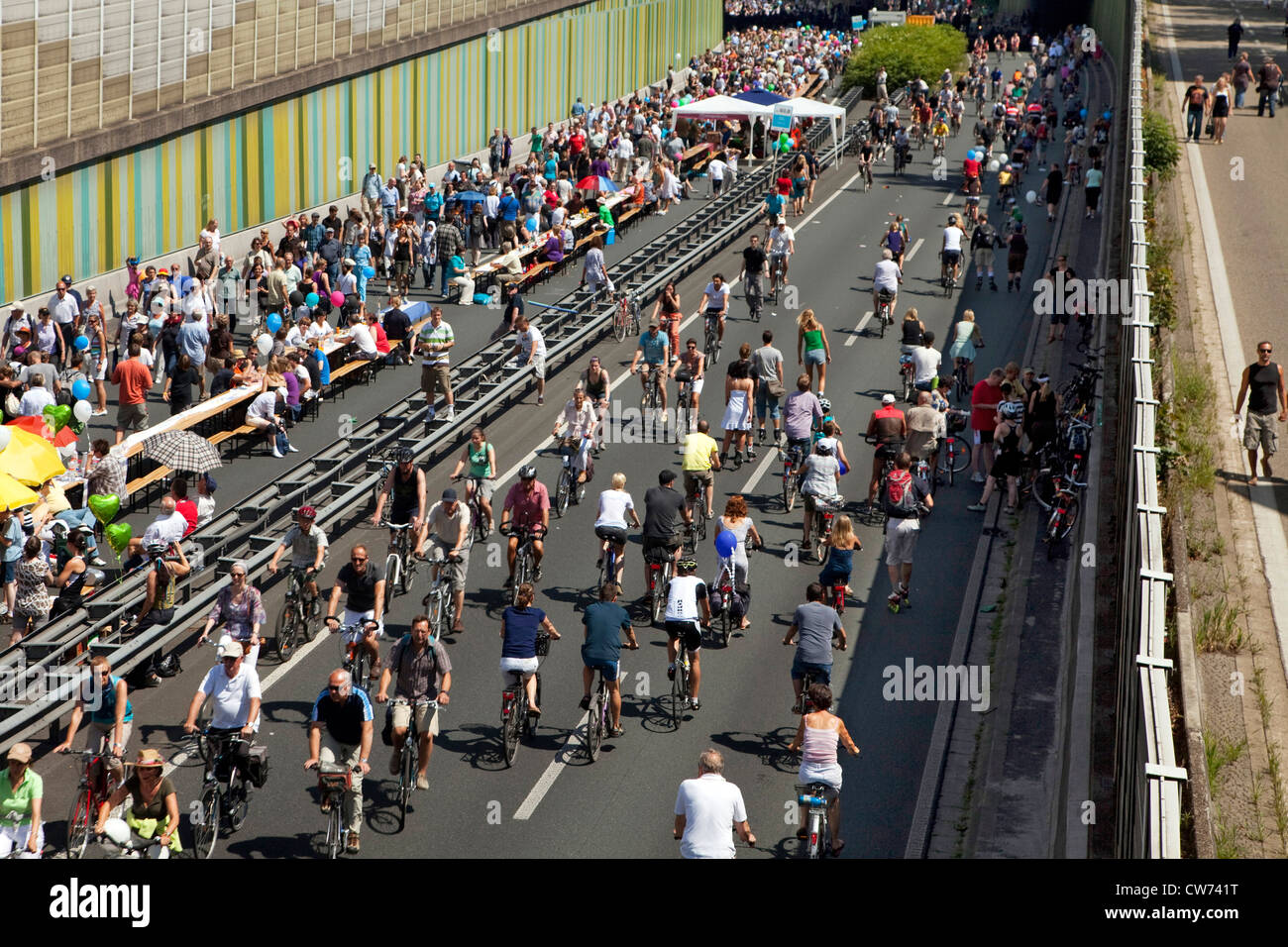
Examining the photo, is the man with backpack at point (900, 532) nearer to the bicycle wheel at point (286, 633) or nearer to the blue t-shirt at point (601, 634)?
the blue t-shirt at point (601, 634)

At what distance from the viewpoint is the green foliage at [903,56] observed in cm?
6194

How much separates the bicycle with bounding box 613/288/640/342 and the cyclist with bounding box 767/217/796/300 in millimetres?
3574

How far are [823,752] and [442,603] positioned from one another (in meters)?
5.75

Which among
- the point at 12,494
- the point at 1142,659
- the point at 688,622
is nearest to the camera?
the point at 1142,659

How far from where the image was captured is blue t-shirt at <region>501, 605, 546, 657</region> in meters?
14.5

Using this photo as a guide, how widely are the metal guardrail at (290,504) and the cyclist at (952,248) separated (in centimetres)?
534

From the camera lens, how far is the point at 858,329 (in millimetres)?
30844

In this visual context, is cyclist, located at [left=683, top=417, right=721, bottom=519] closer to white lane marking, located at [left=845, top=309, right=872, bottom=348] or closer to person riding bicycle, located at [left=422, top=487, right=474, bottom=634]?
person riding bicycle, located at [left=422, top=487, right=474, bottom=634]

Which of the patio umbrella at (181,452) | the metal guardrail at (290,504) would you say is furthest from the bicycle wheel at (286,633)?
the patio umbrella at (181,452)

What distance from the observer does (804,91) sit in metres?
68.3

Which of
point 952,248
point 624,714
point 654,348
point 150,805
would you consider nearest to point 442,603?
point 624,714

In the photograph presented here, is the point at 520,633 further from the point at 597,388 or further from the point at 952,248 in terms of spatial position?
the point at 952,248

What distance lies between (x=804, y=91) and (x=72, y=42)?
139ft

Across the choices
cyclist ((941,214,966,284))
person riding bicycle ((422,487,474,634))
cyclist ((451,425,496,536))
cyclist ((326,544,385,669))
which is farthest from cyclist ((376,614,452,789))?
cyclist ((941,214,966,284))
